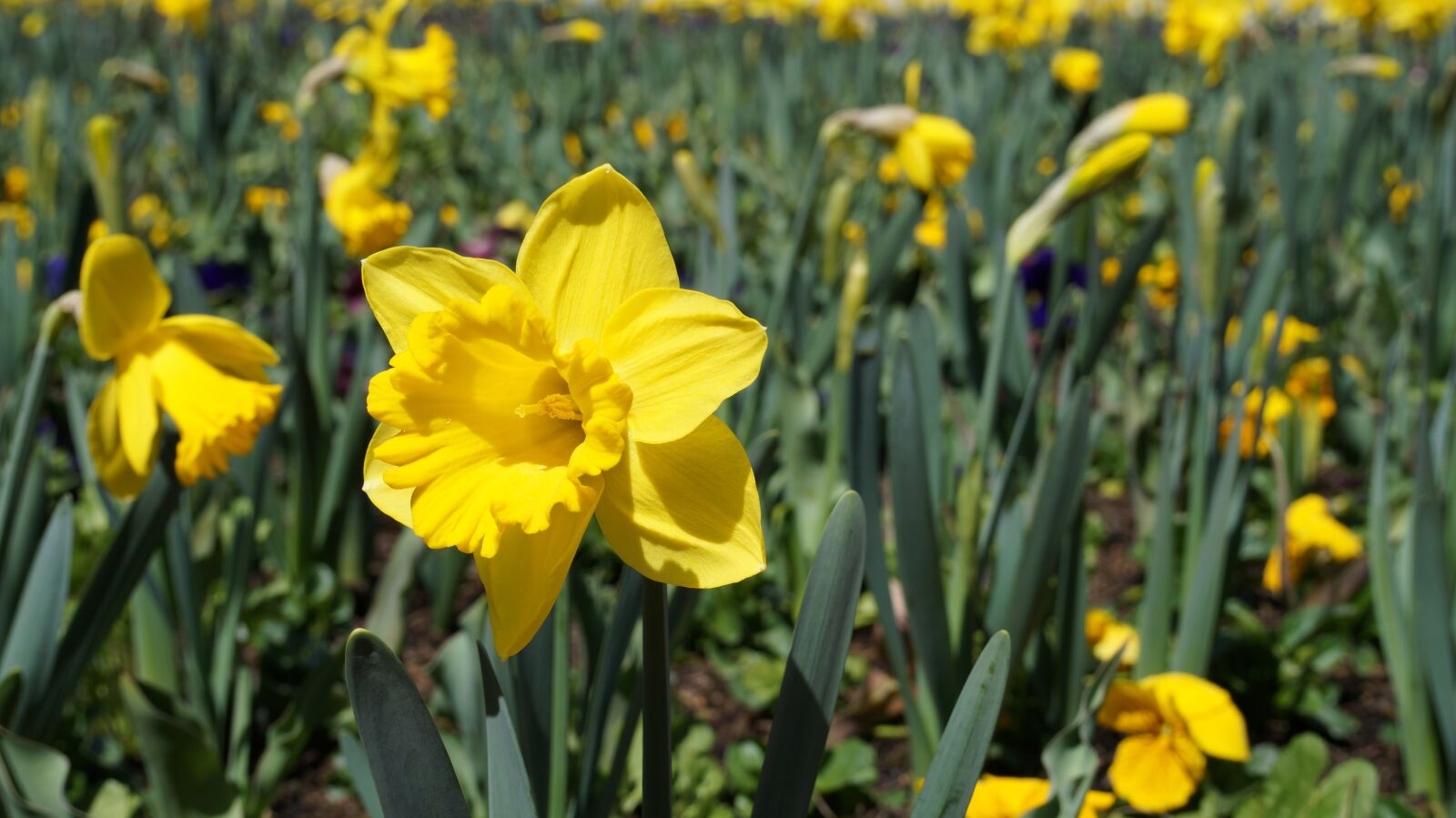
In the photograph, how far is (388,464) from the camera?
2.53ft

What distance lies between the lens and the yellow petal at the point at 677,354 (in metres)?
0.68

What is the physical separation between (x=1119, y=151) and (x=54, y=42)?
5.02m

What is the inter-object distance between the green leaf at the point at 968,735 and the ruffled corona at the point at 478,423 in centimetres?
29

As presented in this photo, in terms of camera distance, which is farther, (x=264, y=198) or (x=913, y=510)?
(x=264, y=198)

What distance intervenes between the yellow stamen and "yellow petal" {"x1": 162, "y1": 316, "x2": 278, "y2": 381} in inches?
19.3

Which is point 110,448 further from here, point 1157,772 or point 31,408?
point 1157,772

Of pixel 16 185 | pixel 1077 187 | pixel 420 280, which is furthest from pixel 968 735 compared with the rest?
pixel 16 185

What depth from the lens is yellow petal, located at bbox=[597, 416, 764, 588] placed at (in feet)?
2.29

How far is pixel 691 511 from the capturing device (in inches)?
27.9

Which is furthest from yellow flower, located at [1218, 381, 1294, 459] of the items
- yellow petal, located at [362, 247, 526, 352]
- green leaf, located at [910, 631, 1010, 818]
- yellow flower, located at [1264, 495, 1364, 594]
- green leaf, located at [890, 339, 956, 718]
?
yellow petal, located at [362, 247, 526, 352]

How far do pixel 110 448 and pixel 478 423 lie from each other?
1.89 ft

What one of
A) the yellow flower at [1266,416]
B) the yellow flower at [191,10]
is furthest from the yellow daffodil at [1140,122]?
the yellow flower at [191,10]

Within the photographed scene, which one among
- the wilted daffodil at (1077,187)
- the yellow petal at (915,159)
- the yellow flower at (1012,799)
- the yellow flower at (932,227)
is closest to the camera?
the yellow flower at (1012,799)

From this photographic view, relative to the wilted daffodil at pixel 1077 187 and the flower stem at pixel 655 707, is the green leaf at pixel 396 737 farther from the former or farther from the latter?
the wilted daffodil at pixel 1077 187
